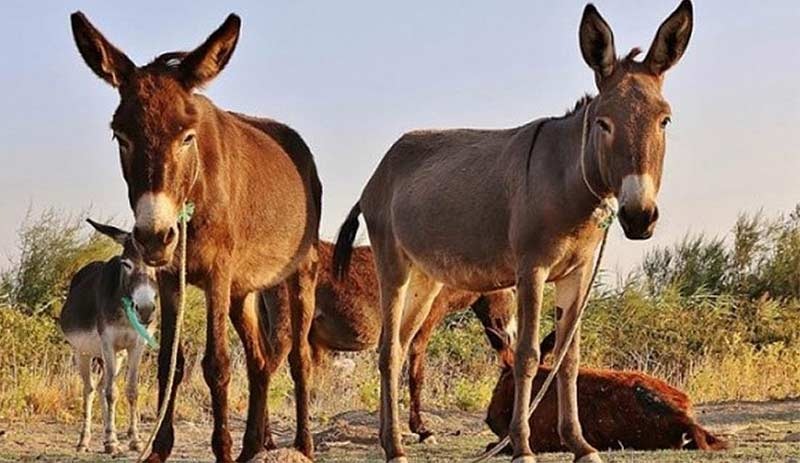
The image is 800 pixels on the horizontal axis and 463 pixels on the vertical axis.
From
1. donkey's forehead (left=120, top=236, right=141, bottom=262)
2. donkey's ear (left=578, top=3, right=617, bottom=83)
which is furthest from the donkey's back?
donkey's ear (left=578, top=3, right=617, bottom=83)

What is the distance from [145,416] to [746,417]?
674 cm

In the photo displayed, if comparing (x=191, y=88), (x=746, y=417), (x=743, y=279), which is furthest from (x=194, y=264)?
(x=743, y=279)

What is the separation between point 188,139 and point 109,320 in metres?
6.37

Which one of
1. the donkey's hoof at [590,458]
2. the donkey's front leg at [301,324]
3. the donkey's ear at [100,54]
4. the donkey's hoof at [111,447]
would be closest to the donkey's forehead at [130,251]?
the donkey's hoof at [111,447]

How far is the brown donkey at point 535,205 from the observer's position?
669 cm

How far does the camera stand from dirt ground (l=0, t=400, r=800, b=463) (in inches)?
336

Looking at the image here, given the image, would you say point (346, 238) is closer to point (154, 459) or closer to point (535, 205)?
point (154, 459)

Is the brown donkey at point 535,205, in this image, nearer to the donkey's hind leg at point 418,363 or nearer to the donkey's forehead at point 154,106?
the donkey's forehead at point 154,106

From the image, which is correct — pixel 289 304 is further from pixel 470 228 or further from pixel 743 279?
pixel 743 279

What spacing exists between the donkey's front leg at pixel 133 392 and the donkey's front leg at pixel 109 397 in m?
0.15

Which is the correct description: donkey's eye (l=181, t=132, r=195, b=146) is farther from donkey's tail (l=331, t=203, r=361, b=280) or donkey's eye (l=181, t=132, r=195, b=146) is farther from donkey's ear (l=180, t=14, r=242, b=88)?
donkey's tail (l=331, t=203, r=361, b=280)

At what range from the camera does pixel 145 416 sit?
15.2 m

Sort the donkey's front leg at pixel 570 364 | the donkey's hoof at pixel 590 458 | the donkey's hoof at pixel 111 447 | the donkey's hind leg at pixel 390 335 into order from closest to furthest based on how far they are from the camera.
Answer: the donkey's hoof at pixel 590 458
the donkey's front leg at pixel 570 364
the donkey's hind leg at pixel 390 335
the donkey's hoof at pixel 111 447

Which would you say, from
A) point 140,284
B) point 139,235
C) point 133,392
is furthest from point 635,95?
point 133,392
